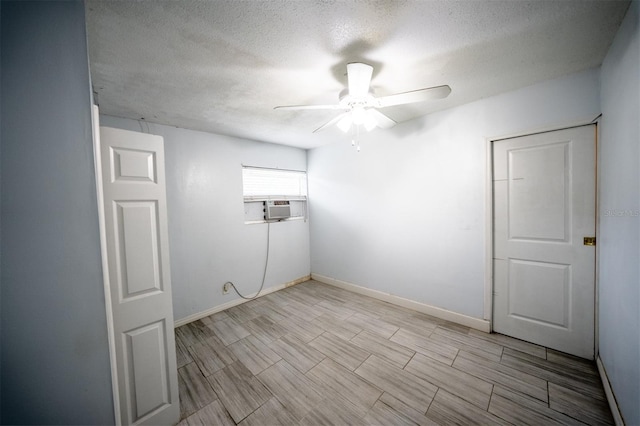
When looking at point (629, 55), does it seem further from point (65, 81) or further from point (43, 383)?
point (43, 383)

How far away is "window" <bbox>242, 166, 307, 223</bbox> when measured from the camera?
338 cm

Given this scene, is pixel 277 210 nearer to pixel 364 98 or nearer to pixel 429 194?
pixel 429 194

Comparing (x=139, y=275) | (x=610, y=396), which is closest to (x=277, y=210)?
(x=139, y=275)

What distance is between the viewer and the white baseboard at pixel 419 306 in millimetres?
2361

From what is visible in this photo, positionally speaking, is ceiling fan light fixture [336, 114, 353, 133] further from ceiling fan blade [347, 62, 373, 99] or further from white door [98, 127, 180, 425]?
white door [98, 127, 180, 425]

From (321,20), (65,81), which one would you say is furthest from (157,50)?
(321,20)

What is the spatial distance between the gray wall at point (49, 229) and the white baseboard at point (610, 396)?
264 centimetres

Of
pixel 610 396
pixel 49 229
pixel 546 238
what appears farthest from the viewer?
pixel 546 238

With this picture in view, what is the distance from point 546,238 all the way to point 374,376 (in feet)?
6.47

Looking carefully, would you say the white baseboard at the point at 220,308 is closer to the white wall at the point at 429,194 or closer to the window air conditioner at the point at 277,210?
the white wall at the point at 429,194

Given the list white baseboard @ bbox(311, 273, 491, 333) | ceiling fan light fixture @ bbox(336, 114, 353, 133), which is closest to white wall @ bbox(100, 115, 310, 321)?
white baseboard @ bbox(311, 273, 491, 333)

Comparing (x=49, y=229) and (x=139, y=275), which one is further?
(x=139, y=275)

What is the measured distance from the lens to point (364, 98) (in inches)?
65.1

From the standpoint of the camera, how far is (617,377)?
4.45 ft
